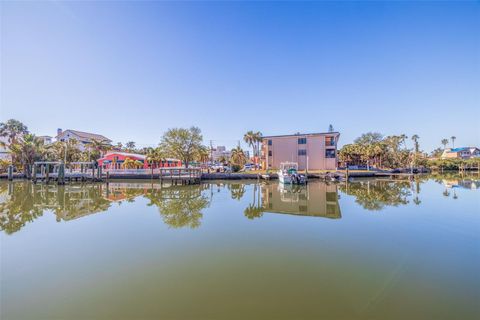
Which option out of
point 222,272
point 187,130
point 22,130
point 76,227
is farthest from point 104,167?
point 222,272

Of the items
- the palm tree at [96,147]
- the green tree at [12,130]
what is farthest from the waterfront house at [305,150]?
the green tree at [12,130]

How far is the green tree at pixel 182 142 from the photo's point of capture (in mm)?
39750

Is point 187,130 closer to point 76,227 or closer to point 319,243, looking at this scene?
point 76,227

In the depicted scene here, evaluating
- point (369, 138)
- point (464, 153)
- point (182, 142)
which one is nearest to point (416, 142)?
point (369, 138)

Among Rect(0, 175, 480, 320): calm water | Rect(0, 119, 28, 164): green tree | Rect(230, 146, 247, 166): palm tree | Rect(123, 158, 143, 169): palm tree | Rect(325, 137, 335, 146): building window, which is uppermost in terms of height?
Rect(0, 119, 28, 164): green tree

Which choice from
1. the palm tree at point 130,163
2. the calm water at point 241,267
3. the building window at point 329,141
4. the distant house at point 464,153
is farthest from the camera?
the distant house at point 464,153

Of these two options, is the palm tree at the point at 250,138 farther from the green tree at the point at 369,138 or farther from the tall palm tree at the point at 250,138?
the green tree at the point at 369,138

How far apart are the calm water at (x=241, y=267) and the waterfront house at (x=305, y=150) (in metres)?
33.1

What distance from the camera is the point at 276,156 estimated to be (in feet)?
157

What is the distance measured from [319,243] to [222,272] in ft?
14.2

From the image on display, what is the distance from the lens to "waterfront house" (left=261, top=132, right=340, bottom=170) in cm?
4500

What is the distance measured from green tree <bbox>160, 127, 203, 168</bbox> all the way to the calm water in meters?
27.4

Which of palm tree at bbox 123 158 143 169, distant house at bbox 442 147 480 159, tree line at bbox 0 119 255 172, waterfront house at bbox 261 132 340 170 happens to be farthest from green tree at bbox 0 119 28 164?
distant house at bbox 442 147 480 159

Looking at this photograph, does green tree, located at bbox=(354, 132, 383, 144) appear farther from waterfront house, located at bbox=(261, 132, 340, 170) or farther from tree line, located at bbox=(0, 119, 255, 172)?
tree line, located at bbox=(0, 119, 255, 172)
